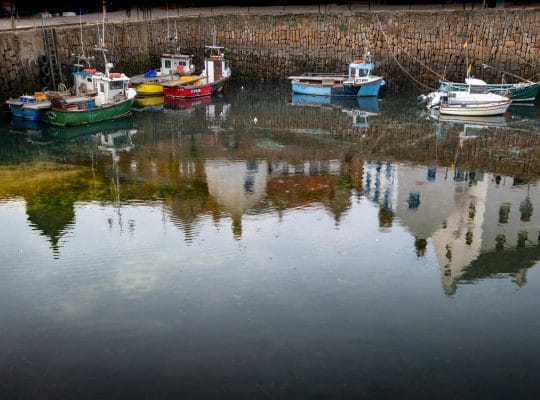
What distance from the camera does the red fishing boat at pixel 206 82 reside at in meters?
45.4

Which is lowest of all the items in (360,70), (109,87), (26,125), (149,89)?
(26,125)

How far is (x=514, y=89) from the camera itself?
141 feet

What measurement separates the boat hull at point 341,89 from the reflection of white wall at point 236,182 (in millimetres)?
18085

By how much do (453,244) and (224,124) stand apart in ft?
65.1

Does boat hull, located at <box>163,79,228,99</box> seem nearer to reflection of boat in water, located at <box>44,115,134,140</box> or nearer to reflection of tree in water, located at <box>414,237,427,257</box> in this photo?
reflection of boat in water, located at <box>44,115,134,140</box>

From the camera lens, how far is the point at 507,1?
50.5m

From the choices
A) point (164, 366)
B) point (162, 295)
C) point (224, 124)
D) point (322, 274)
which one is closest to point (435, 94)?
point (224, 124)

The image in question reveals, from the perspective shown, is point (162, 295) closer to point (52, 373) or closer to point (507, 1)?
point (52, 373)

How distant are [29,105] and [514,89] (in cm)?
2975

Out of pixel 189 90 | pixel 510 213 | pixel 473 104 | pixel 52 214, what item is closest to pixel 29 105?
pixel 189 90

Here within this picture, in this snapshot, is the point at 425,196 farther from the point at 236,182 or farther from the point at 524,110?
the point at 524,110

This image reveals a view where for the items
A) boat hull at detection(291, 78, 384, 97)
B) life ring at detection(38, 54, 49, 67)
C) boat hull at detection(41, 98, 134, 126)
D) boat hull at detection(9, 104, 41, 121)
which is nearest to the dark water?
boat hull at detection(41, 98, 134, 126)

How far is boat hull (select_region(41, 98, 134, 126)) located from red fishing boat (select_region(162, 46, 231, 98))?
6732 mm

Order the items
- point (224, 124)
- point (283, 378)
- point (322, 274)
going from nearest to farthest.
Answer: point (283, 378) < point (322, 274) < point (224, 124)
